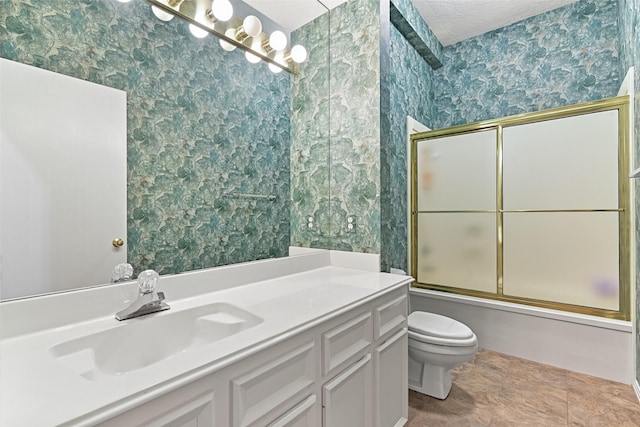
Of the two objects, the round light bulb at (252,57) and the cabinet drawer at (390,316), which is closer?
the cabinet drawer at (390,316)

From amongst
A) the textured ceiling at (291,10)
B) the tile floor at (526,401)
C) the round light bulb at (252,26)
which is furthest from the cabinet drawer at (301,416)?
the textured ceiling at (291,10)

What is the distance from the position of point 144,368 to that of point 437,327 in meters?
1.66

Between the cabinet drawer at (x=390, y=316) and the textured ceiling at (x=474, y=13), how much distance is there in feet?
7.80

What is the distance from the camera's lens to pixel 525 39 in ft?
8.80

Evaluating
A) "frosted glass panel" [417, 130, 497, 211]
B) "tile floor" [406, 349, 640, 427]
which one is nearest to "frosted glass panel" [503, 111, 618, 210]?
"frosted glass panel" [417, 130, 497, 211]

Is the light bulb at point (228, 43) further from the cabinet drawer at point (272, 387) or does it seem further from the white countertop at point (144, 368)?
the cabinet drawer at point (272, 387)

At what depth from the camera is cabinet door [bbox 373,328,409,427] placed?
4.21 feet

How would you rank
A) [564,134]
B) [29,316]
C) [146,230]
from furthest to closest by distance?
1. [564,134]
2. [146,230]
3. [29,316]

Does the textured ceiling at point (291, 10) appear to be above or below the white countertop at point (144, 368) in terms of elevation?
above

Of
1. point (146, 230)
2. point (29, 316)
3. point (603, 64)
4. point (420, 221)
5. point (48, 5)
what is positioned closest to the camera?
point (29, 316)

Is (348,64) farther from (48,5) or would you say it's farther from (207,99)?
(48,5)

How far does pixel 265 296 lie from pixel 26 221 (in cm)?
82

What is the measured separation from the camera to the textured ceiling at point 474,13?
2.46 m

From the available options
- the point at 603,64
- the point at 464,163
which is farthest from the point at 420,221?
the point at 603,64
